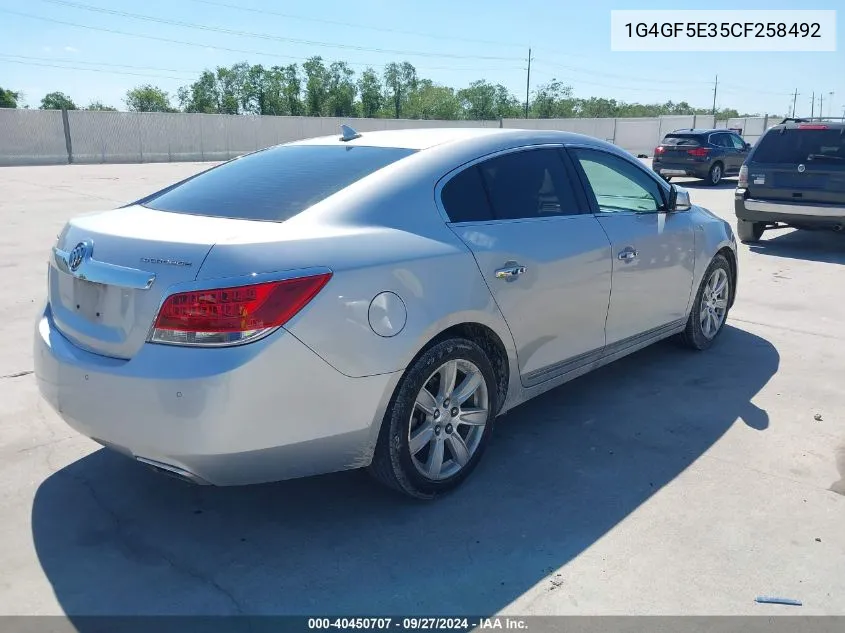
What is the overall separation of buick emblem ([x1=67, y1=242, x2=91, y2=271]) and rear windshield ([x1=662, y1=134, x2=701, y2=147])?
2026cm

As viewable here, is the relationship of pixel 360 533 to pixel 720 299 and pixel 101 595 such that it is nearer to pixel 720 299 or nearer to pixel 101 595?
pixel 101 595

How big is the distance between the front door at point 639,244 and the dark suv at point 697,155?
16694mm

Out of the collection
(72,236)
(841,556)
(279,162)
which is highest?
(279,162)

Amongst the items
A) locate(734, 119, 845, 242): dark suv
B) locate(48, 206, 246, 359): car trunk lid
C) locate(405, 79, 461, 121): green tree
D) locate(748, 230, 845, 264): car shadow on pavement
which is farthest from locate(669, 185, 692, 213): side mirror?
locate(405, 79, 461, 121): green tree

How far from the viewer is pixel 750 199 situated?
33.5 ft

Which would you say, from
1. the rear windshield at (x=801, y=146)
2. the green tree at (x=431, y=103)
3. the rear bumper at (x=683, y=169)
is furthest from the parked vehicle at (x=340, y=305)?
the green tree at (x=431, y=103)

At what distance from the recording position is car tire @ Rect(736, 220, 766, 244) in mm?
10648

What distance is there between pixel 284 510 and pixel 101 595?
0.85 m

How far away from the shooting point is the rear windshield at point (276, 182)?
320cm

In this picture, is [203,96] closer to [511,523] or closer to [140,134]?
[140,134]

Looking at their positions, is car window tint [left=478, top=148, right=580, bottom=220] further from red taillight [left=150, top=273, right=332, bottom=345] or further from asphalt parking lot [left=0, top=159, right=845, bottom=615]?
→ red taillight [left=150, top=273, right=332, bottom=345]

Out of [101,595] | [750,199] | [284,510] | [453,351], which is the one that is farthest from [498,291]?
[750,199]

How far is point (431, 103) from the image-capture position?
90.4 meters

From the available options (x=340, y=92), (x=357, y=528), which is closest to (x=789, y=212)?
(x=357, y=528)
